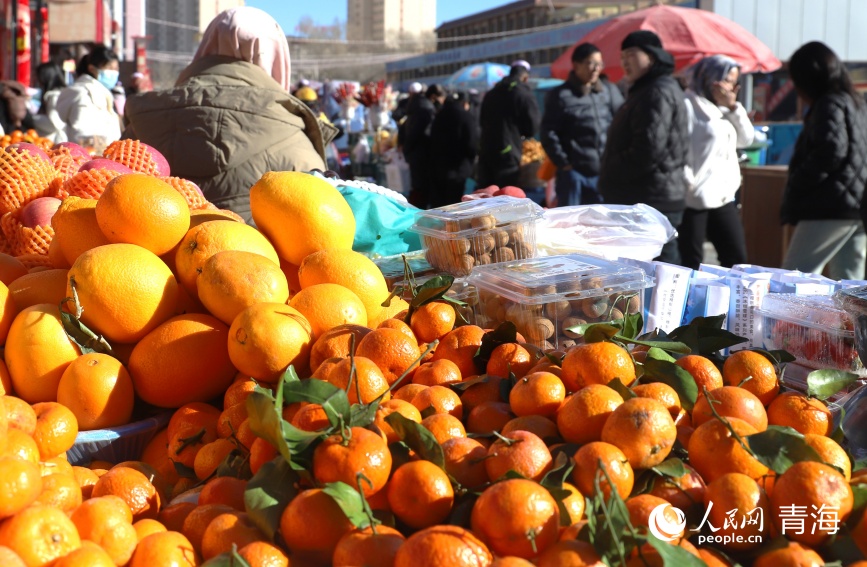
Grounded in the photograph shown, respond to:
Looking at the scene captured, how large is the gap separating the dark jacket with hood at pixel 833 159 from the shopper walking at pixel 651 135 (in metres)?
0.65

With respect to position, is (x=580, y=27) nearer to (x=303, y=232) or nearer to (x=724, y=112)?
(x=724, y=112)

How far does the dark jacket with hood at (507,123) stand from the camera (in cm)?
770

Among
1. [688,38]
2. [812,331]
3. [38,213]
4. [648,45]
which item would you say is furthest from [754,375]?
[688,38]

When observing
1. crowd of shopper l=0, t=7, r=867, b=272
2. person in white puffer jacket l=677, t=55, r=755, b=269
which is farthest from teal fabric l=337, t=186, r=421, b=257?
person in white puffer jacket l=677, t=55, r=755, b=269

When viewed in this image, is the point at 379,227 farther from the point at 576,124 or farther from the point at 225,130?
the point at 576,124

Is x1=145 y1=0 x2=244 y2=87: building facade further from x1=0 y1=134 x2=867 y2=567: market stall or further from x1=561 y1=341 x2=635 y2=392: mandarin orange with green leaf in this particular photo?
x1=561 y1=341 x2=635 y2=392: mandarin orange with green leaf

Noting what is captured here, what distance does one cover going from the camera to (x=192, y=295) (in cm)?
183

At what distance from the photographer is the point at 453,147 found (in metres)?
8.50

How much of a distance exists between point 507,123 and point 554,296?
5.95 metres

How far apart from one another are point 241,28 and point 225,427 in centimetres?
275

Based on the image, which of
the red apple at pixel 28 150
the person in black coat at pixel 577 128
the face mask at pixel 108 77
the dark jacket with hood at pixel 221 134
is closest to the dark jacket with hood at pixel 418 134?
the person in black coat at pixel 577 128

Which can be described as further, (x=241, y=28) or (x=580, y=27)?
(x=580, y=27)

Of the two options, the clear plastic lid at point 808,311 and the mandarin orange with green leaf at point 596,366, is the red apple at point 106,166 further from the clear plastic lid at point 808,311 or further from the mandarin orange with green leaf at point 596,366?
the clear plastic lid at point 808,311

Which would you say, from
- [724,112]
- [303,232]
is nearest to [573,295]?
[303,232]
